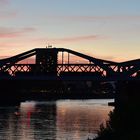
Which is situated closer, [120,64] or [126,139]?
[126,139]

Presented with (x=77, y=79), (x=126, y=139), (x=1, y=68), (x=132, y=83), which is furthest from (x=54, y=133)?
(x=1, y=68)

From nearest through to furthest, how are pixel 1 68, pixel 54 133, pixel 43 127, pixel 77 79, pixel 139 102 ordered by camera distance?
1. pixel 139 102
2. pixel 54 133
3. pixel 43 127
4. pixel 77 79
5. pixel 1 68

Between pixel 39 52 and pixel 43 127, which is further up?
pixel 39 52

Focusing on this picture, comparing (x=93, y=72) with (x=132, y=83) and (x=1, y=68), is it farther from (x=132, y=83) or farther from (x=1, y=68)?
(x=1, y=68)

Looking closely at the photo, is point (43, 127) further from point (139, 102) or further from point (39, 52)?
point (39, 52)

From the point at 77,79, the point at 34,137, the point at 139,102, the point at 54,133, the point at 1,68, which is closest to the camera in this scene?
the point at 139,102

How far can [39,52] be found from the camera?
149 metres

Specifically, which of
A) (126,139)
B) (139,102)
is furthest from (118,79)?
(126,139)

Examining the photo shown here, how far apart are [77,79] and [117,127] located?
3479 inches

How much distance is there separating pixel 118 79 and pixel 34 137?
81.6 m

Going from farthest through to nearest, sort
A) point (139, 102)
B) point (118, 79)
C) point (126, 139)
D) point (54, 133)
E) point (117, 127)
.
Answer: point (118, 79) < point (54, 133) < point (139, 102) < point (117, 127) < point (126, 139)

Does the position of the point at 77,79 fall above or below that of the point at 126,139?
above

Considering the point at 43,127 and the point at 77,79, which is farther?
the point at 77,79

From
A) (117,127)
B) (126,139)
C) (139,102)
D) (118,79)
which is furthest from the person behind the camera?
(118,79)
